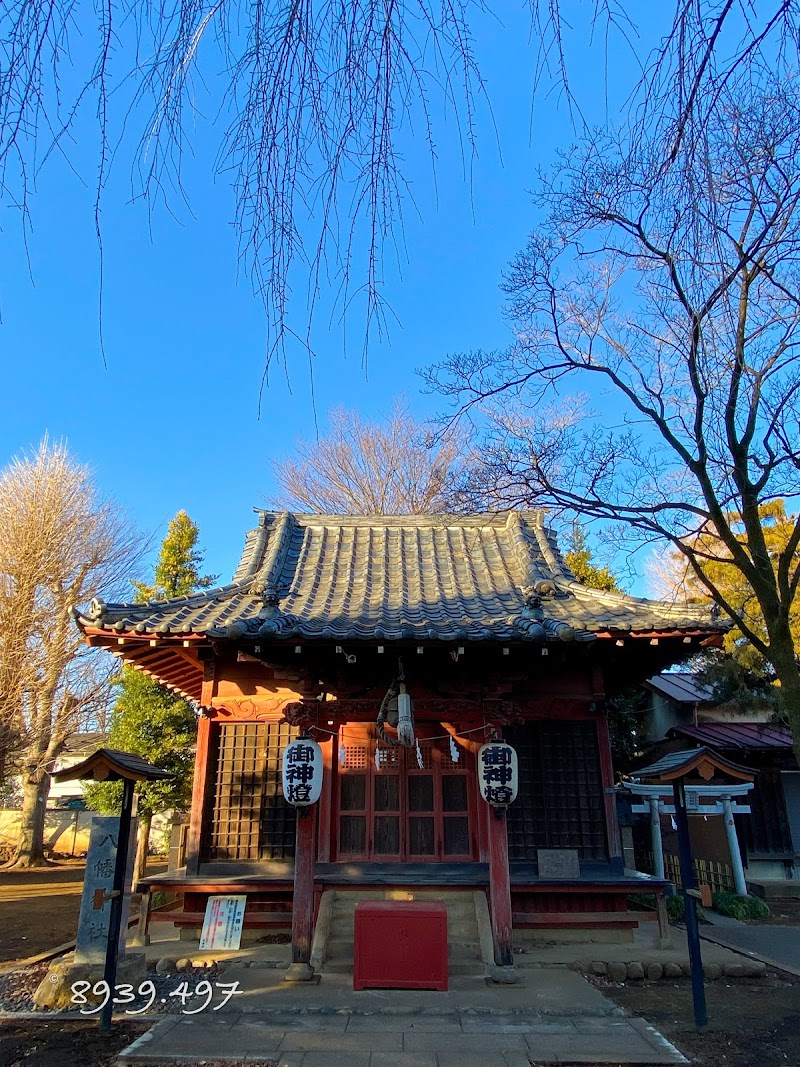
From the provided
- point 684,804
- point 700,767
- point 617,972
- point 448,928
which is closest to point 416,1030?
point 448,928

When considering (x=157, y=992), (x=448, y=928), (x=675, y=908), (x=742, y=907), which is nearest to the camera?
(x=157, y=992)

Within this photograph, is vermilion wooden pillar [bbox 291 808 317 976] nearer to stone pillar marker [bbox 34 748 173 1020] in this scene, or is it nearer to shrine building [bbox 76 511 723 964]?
shrine building [bbox 76 511 723 964]

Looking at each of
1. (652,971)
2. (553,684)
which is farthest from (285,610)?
(652,971)

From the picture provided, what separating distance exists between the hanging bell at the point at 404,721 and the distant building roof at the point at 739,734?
1094 cm

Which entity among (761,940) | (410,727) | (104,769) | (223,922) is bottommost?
(761,940)

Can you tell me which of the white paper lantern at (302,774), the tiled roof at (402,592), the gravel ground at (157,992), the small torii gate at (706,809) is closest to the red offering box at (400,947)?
the white paper lantern at (302,774)

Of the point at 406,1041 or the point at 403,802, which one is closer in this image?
the point at 406,1041

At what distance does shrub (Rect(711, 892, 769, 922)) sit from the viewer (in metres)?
12.6

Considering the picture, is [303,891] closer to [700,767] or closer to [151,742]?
[700,767]

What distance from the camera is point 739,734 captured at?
17.4m

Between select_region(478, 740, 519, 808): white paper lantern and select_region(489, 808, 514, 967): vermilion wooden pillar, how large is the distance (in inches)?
8.1

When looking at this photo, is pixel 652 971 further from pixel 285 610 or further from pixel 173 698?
pixel 173 698

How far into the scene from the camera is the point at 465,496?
1180cm

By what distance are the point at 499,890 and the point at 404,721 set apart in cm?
233
